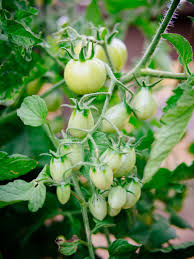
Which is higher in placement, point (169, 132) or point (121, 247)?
point (169, 132)

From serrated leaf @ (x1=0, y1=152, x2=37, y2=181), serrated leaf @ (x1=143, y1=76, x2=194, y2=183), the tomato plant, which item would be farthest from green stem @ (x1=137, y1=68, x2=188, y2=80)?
serrated leaf @ (x1=0, y1=152, x2=37, y2=181)

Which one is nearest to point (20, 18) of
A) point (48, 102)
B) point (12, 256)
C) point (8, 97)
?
point (8, 97)

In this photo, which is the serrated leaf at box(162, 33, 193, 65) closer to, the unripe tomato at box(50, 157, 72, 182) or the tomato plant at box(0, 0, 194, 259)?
the tomato plant at box(0, 0, 194, 259)

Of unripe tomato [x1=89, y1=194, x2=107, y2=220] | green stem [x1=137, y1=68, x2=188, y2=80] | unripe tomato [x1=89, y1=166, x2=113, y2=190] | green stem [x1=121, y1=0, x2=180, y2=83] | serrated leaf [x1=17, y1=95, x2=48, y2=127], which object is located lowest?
Result: unripe tomato [x1=89, y1=194, x2=107, y2=220]

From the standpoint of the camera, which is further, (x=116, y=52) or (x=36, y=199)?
(x=116, y=52)

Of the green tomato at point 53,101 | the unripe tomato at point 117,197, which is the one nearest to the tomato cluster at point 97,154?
the unripe tomato at point 117,197

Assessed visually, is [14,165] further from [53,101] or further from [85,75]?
[53,101]

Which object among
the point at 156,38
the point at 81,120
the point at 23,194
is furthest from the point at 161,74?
the point at 23,194
